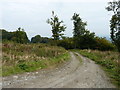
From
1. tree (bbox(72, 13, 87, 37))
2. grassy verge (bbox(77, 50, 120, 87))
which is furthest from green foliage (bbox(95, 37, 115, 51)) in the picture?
grassy verge (bbox(77, 50, 120, 87))

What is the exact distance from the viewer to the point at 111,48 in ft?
209

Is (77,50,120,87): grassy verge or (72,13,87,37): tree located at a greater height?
(72,13,87,37): tree

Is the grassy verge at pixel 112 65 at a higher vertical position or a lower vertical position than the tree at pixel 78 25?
lower

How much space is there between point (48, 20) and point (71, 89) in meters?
41.9

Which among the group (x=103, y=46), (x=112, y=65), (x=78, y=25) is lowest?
(x=112, y=65)

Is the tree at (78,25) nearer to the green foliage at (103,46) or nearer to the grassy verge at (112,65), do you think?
the green foliage at (103,46)

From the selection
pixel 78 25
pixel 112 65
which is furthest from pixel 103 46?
pixel 112 65

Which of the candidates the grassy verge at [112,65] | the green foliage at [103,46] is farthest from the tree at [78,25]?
the grassy verge at [112,65]

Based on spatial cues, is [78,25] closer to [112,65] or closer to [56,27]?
[56,27]

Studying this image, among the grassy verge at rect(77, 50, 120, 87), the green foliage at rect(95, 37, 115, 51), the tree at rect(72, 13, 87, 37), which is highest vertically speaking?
the tree at rect(72, 13, 87, 37)

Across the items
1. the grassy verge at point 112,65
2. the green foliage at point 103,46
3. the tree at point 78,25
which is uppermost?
the tree at point 78,25

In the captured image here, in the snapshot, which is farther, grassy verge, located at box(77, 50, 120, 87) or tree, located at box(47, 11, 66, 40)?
tree, located at box(47, 11, 66, 40)

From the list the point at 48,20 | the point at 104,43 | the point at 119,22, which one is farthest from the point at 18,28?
the point at 119,22

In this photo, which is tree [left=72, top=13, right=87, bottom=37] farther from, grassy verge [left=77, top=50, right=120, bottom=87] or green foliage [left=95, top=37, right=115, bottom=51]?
grassy verge [left=77, top=50, right=120, bottom=87]
